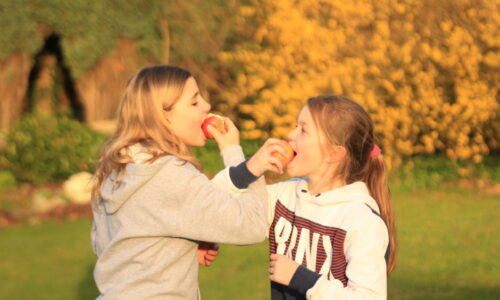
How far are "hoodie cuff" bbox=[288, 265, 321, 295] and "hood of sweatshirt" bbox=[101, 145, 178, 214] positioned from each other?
0.57m

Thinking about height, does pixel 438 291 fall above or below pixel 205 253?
below

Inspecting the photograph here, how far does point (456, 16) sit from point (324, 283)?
808 cm

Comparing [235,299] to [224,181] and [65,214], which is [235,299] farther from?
[65,214]

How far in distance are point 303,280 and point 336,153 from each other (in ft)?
1.76

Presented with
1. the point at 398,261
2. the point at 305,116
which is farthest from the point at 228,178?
the point at 398,261

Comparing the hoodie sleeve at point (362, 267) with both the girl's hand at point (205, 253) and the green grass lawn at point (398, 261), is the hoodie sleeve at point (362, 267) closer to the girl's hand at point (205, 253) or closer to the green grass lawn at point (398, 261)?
the girl's hand at point (205, 253)

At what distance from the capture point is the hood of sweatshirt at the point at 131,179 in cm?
246

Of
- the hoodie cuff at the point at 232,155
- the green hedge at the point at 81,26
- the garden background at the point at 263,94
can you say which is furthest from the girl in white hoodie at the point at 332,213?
the green hedge at the point at 81,26

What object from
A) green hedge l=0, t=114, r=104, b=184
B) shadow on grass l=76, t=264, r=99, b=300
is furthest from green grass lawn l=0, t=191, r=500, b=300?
green hedge l=0, t=114, r=104, b=184

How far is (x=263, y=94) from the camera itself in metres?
10.2

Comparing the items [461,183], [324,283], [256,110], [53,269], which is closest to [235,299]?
[53,269]

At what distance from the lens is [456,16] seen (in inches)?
385

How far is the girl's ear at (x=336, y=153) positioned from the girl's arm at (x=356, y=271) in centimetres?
33

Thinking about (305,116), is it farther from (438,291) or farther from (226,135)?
(438,291)
